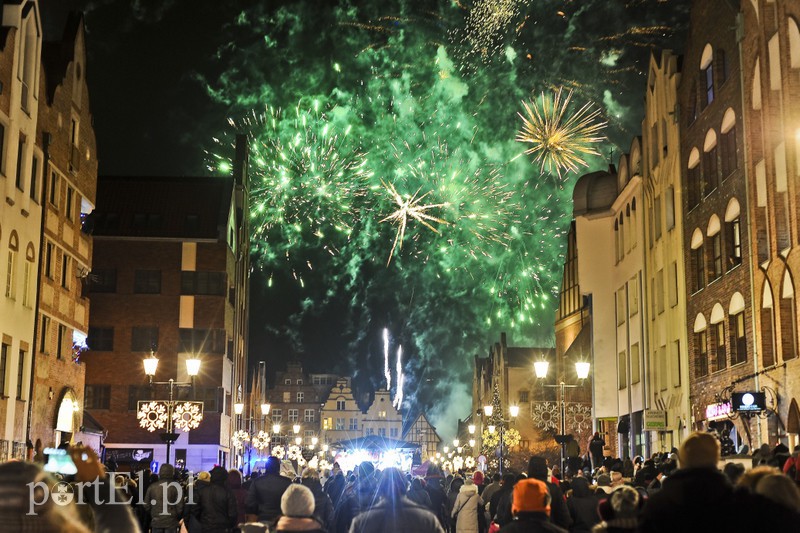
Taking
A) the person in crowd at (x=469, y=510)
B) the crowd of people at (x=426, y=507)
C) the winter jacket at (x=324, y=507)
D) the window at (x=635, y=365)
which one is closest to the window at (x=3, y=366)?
the crowd of people at (x=426, y=507)

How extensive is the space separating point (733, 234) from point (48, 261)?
2370 cm

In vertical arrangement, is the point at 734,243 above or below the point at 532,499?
above

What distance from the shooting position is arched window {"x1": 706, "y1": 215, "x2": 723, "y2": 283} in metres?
34.1

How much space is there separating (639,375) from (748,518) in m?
39.2

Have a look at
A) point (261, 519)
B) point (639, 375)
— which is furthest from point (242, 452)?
point (261, 519)

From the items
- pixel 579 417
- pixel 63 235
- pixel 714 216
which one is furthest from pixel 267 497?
pixel 579 417

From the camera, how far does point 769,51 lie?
29016mm

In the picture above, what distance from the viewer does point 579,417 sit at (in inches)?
2736

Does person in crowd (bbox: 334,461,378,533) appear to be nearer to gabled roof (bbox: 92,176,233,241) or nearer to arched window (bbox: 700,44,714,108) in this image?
arched window (bbox: 700,44,714,108)

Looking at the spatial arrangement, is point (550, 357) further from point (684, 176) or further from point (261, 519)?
point (261, 519)

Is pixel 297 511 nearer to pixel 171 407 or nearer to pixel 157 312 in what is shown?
pixel 171 407

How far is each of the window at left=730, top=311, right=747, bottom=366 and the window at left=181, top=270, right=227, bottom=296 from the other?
3869cm

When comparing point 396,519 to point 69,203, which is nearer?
point 396,519

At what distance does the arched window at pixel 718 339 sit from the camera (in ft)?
111
